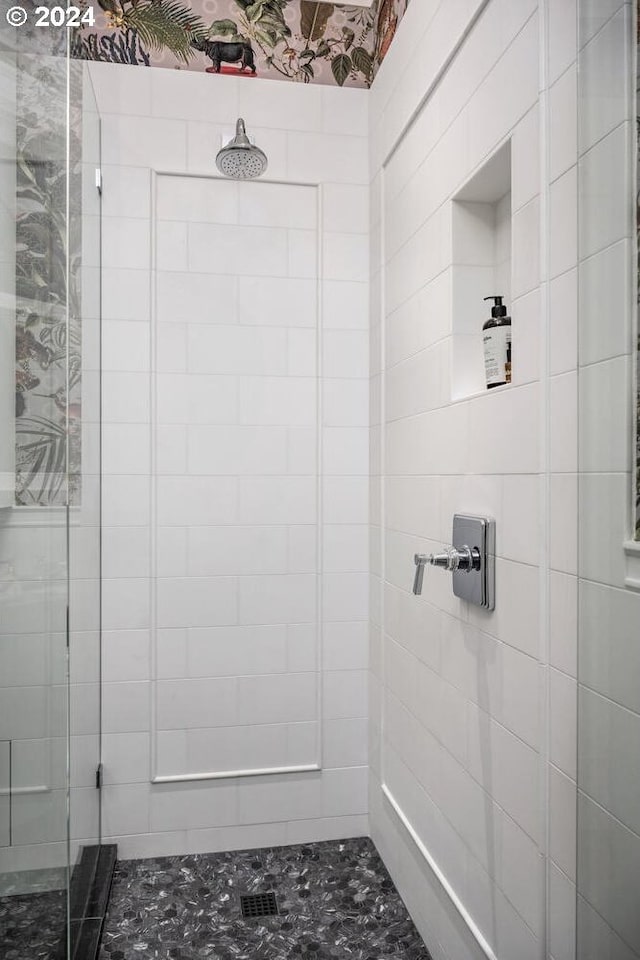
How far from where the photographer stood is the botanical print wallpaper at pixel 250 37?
213 cm

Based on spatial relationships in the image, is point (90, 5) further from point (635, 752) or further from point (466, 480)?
point (635, 752)

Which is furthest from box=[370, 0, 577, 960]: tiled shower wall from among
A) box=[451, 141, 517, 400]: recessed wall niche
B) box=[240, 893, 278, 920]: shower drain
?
box=[240, 893, 278, 920]: shower drain

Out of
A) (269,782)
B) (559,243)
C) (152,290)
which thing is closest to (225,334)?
(152,290)

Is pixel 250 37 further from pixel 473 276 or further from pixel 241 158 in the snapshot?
pixel 473 276

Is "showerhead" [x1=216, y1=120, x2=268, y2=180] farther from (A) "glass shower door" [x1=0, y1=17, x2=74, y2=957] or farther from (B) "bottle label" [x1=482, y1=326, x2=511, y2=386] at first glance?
(B) "bottle label" [x1=482, y1=326, x2=511, y2=386]

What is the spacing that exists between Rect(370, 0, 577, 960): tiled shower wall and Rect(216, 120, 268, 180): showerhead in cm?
40

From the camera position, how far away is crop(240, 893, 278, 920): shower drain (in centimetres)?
188

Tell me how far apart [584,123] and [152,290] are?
1591mm

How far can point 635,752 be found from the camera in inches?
28.1

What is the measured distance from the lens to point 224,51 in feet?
7.20

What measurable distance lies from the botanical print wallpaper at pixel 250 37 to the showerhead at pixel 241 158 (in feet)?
1.54

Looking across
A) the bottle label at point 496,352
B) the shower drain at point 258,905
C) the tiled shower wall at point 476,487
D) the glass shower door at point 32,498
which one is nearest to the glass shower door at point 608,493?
the tiled shower wall at point 476,487

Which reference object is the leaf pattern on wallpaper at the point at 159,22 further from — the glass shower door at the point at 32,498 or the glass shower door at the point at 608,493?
the glass shower door at the point at 608,493

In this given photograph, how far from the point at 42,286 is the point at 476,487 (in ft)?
3.08
